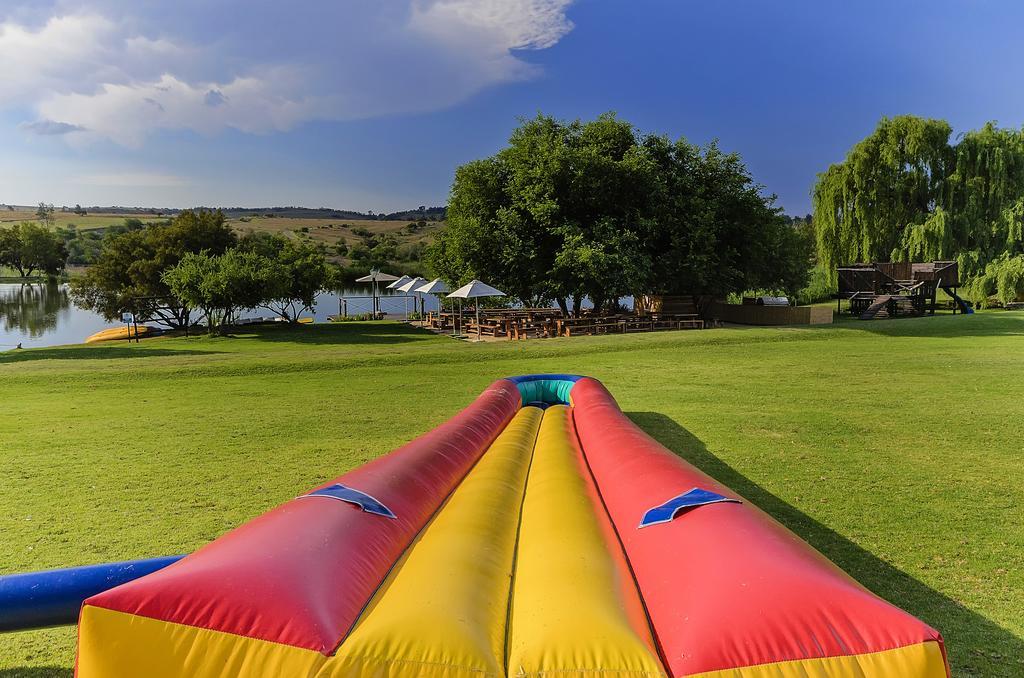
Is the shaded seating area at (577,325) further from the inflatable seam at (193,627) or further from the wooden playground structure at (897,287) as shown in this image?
the inflatable seam at (193,627)

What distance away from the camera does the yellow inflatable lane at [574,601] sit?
1.90m

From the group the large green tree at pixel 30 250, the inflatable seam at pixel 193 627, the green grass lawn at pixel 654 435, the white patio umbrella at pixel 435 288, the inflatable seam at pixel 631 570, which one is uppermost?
the large green tree at pixel 30 250

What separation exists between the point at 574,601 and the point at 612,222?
72.9ft

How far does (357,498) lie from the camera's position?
2920mm

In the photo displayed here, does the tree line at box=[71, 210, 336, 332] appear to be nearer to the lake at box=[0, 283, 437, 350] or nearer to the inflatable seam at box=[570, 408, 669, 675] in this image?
the lake at box=[0, 283, 437, 350]

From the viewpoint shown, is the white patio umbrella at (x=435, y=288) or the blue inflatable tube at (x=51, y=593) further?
the white patio umbrella at (x=435, y=288)

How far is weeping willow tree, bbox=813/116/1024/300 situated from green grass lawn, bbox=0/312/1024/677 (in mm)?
18387

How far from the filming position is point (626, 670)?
6.15 ft

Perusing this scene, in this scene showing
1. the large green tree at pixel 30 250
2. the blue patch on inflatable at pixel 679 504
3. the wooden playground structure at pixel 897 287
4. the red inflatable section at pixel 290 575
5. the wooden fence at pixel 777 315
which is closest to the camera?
the red inflatable section at pixel 290 575

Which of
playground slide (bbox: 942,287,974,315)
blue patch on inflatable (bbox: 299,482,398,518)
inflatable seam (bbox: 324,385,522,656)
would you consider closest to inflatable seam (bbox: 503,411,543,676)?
inflatable seam (bbox: 324,385,522,656)

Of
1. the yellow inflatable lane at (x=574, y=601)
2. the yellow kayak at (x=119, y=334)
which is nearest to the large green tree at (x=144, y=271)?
the yellow kayak at (x=119, y=334)

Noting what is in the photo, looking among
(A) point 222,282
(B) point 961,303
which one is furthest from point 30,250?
(B) point 961,303

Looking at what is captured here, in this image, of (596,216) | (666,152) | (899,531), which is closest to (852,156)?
(666,152)

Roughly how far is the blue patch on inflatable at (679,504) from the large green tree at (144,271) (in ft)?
94.5
